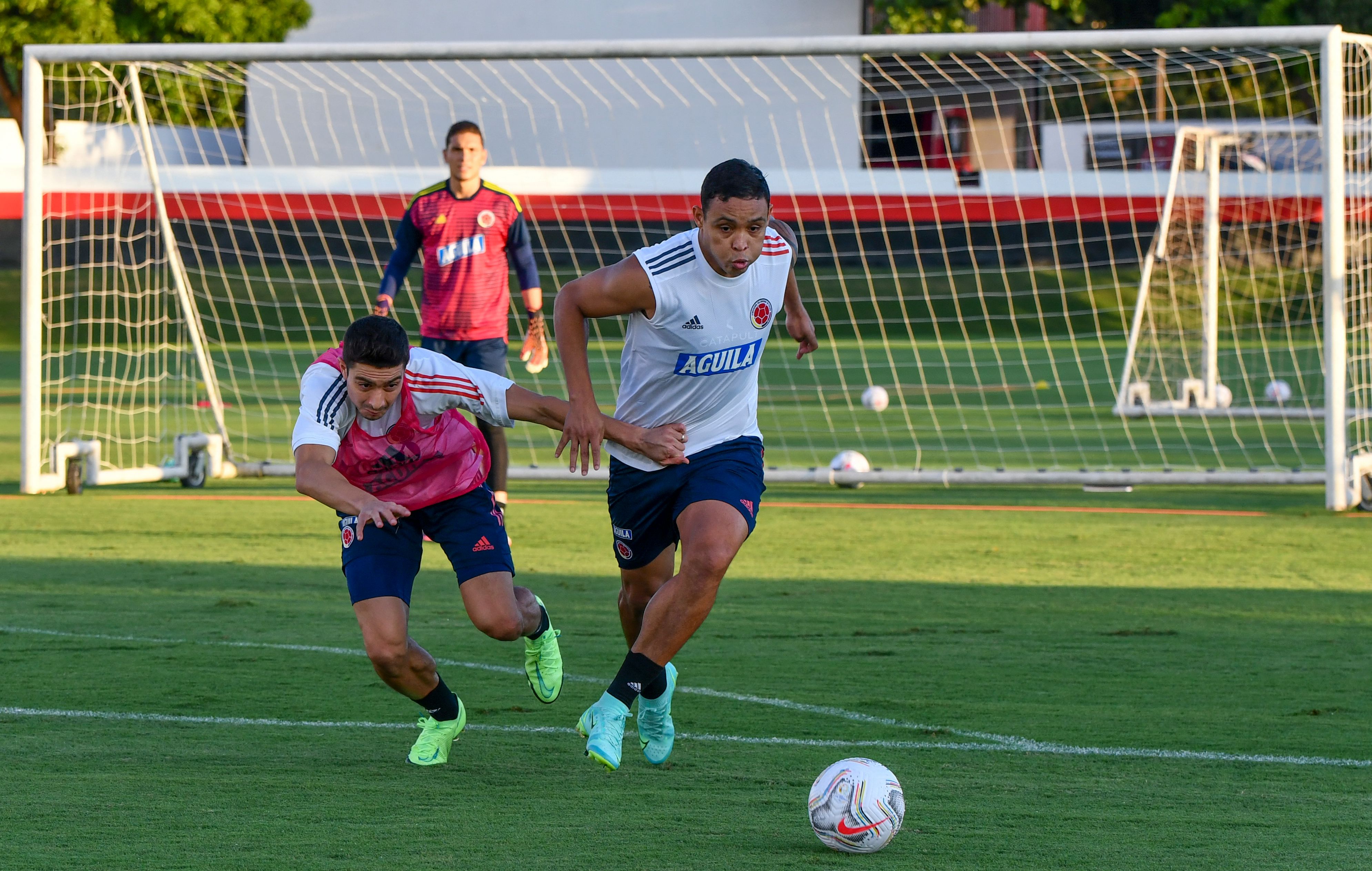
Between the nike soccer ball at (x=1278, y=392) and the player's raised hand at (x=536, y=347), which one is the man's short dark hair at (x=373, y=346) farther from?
the nike soccer ball at (x=1278, y=392)

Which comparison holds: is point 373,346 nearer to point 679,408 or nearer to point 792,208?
point 679,408

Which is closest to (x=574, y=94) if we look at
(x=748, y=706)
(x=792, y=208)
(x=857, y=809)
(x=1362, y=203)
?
(x=792, y=208)

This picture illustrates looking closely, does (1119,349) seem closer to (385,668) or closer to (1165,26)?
(1165,26)

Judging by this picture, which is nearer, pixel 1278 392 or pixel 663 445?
pixel 663 445

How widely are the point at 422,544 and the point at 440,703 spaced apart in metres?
0.54

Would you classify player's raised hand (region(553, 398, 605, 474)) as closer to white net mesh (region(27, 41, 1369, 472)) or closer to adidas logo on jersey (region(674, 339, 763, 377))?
adidas logo on jersey (region(674, 339, 763, 377))

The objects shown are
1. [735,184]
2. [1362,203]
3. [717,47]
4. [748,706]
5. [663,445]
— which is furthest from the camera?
[1362,203]

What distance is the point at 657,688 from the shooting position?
4738 millimetres

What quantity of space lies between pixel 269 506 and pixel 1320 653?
266 inches

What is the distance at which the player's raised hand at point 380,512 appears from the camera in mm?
4371

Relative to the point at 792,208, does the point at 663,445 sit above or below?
above

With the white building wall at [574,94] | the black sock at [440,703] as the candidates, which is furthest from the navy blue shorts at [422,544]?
the white building wall at [574,94]

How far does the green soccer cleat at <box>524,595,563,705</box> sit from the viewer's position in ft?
17.2

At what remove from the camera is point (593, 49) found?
416 inches
